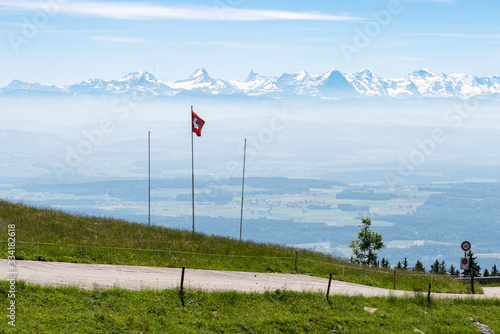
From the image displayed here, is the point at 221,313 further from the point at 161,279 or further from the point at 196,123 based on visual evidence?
the point at 196,123

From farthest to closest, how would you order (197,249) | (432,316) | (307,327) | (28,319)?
(197,249), (432,316), (307,327), (28,319)

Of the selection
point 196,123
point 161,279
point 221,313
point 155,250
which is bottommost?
point 221,313

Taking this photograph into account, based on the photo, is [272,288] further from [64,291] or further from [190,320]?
[64,291]

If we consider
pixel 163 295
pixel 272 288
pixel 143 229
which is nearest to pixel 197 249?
pixel 143 229

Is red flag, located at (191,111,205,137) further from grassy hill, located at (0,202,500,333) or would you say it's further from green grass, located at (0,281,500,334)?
green grass, located at (0,281,500,334)

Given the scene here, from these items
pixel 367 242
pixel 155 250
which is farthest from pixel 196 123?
pixel 367 242

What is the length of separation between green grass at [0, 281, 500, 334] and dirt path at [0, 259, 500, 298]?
59.6 inches

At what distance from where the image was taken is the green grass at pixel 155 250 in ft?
125

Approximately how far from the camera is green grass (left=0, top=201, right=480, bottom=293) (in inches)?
1506

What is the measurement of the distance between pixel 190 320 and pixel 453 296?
70.9 feet

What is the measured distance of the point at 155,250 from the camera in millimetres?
40688

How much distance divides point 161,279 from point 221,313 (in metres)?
6.28

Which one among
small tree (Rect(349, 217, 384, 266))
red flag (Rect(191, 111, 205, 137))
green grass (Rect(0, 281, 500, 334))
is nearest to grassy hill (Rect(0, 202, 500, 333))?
green grass (Rect(0, 281, 500, 334))

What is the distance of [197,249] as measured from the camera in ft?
143
